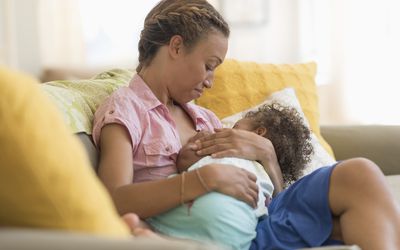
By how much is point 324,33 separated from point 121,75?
7.38ft

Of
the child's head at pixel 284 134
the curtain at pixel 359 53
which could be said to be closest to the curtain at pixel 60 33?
the curtain at pixel 359 53

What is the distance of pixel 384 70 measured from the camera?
3730mm

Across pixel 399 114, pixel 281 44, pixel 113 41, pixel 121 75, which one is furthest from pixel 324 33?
pixel 121 75

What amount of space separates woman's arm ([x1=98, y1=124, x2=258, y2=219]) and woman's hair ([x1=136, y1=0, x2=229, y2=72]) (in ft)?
1.27

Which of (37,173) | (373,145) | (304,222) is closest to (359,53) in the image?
(373,145)

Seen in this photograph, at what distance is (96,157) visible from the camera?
146 centimetres

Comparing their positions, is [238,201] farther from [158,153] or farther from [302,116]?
[302,116]

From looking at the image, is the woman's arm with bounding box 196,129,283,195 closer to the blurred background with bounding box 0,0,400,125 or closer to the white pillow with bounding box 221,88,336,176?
the white pillow with bounding box 221,88,336,176

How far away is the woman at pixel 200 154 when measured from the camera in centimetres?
128

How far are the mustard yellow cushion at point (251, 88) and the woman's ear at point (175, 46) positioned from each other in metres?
0.69

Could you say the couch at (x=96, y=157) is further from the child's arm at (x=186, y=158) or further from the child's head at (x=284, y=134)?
the child's head at (x=284, y=134)

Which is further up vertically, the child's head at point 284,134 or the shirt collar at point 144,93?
the shirt collar at point 144,93

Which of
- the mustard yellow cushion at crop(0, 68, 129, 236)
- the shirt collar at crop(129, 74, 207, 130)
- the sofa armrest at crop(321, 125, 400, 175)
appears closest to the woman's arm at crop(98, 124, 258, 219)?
the shirt collar at crop(129, 74, 207, 130)

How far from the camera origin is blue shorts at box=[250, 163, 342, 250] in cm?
131
